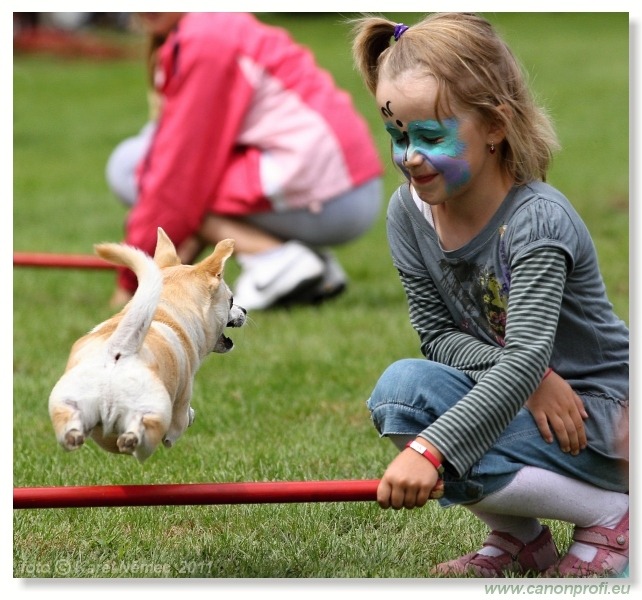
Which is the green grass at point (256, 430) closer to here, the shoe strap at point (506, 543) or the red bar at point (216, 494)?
Answer: the shoe strap at point (506, 543)

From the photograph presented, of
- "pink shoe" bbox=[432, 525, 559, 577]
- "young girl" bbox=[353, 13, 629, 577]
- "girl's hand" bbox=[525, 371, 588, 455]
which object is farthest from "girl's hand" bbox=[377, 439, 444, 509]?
"pink shoe" bbox=[432, 525, 559, 577]

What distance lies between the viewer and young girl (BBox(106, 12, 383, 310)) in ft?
16.1

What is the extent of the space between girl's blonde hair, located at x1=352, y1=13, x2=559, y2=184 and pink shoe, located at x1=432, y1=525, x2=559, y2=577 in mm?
823

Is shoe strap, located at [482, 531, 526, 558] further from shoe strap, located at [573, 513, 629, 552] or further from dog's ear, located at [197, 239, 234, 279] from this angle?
dog's ear, located at [197, 239, 234, 279]

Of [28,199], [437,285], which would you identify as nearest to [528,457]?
[437,285]

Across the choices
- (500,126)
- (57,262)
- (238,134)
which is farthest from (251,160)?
(500,126)

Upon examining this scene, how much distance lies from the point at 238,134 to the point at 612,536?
10.2ft

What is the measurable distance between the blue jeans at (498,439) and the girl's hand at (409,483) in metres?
0.15

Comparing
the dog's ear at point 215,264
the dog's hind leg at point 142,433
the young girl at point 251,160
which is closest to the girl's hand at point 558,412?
the dog's ear at point 215,264

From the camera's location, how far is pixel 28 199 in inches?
327

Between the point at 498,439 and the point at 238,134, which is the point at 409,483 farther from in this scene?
the point at 238,134

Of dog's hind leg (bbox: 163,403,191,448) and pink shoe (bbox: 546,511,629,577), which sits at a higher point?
dog's hind leg (bbox: 163,403,191,448)

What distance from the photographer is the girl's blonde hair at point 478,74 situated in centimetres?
228

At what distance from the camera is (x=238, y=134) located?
16.8 ft
